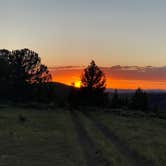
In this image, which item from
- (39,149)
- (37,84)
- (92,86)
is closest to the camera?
(39,149)

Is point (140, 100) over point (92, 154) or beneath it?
over

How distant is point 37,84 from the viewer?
114m

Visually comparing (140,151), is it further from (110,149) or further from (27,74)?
(27,74)

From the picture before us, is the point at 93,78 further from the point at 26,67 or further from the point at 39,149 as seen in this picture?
the point at 39,149

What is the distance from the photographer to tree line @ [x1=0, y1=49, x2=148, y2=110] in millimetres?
101438

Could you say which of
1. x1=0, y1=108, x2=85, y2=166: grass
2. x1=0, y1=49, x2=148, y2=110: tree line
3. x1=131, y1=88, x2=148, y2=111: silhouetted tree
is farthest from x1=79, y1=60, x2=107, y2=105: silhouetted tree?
x1=0, y1=108, x2=85, y2=166: grass

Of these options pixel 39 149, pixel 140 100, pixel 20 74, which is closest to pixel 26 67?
pixel 20 74

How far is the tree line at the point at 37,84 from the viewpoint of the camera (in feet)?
333

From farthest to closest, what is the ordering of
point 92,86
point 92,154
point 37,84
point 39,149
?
point 37,84
point 92,86
point 39,149
point 92,154

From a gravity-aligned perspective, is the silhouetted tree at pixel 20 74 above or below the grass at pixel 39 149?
above

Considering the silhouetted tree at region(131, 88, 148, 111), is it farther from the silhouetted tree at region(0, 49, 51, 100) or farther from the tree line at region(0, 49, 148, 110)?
the silhouetted tree at region(0, 49, 51, 100)

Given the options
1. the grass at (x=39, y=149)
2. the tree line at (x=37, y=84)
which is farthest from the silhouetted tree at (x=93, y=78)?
the grass at (x=39, y=149)

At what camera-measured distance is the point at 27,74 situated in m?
112

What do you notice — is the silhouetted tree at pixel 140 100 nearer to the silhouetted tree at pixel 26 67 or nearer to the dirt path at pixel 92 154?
the silhouetted tree at pixel 26 67
